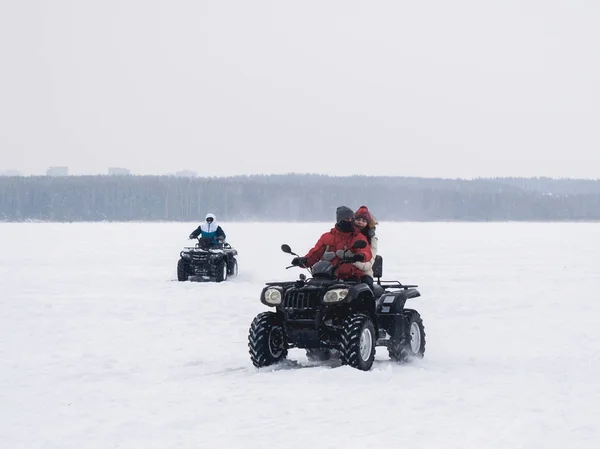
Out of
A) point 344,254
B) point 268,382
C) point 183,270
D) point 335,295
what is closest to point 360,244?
point 344,254

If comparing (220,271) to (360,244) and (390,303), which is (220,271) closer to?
(390,303)

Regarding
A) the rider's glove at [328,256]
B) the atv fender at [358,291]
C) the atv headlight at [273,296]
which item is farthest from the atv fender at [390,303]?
the atv headlight at [273,296]

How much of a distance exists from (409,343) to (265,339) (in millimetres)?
1830

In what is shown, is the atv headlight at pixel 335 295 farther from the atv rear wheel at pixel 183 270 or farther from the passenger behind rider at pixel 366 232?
the atv rear wheel at pixel 183 270

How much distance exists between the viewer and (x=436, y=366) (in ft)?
38.3

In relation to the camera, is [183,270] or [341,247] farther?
[183,270]

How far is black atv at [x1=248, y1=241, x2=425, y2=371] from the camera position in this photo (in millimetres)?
10836

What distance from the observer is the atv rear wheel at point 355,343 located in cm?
1067

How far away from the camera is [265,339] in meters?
11.2

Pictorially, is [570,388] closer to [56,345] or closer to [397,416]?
[397,416]

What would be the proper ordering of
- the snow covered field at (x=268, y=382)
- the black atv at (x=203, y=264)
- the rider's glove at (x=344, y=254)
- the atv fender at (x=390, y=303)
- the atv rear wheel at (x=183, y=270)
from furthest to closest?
1. the atv rear wheel at (x=183, y=270)
2. the black atv at (x=203, y=264)
3. the atv fender at (x=390, y=303)
4. the rider's glove at (x=344, y=254)
5. the snow covered field at (x=268, y=382)

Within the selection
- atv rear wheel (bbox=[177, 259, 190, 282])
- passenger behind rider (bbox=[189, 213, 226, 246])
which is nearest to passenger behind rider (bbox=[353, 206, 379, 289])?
atv rear wheel (bbox=[177, 259, 190, 282])

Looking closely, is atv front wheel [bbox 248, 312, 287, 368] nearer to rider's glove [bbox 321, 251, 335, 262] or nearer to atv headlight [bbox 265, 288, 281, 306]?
atv headlight [bbox 265, 288, 281, 306]

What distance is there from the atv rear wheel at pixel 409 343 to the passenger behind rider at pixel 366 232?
74 cm
